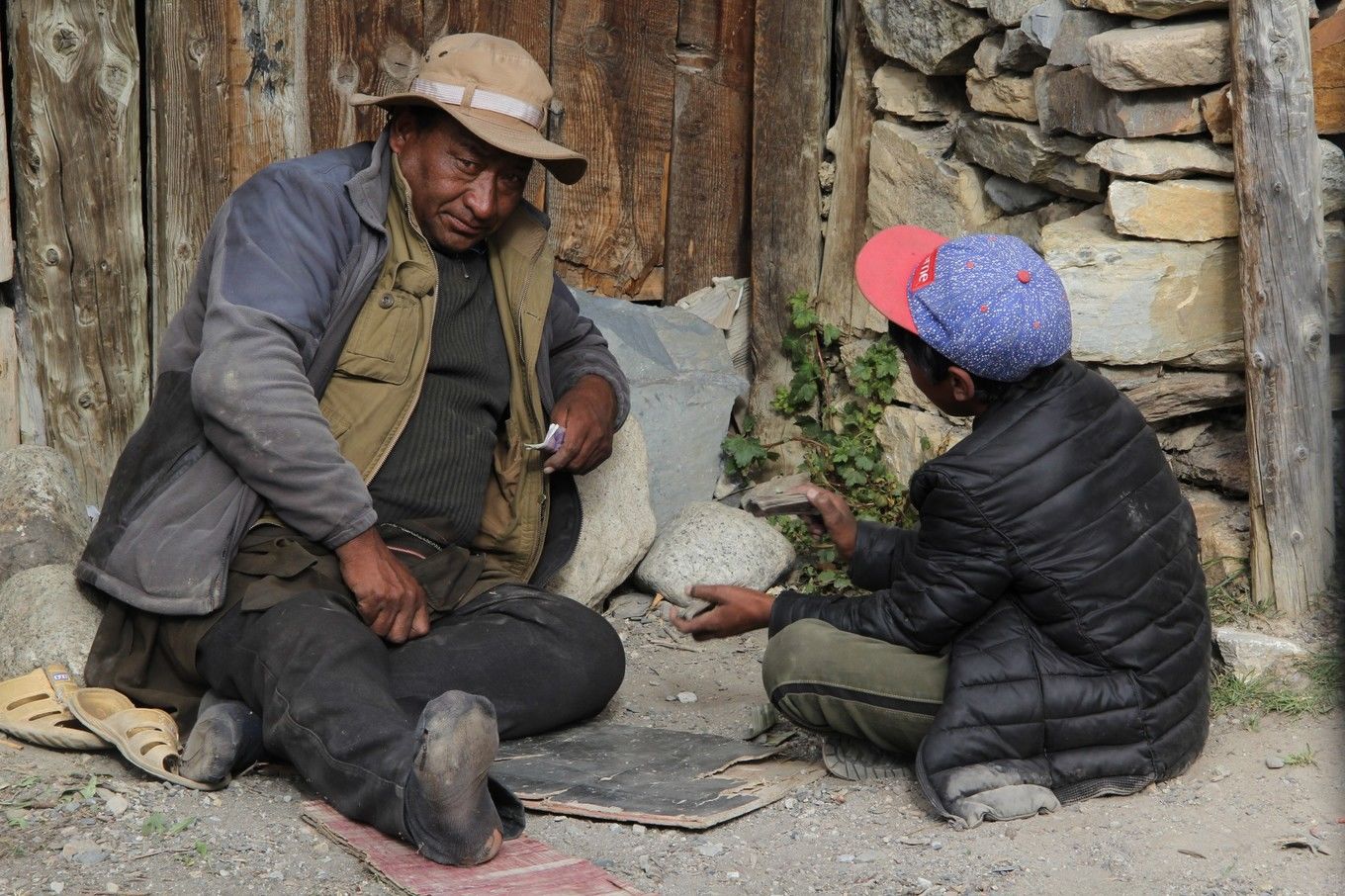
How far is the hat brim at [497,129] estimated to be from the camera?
10.8ft

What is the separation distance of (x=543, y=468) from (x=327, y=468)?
754 millimetres

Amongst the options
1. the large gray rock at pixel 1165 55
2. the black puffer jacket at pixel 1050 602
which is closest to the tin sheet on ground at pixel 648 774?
the black puffer jacket at pixel 1050 602

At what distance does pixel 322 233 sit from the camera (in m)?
3.27

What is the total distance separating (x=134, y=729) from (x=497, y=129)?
1.58 meters

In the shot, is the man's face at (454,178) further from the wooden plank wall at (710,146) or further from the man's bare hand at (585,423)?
the wooden plank wall at (710,146)

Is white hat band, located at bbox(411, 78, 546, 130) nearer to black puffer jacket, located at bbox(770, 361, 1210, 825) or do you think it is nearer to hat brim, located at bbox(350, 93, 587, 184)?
hat brim, located at bbox(350, 93, 587, 184)

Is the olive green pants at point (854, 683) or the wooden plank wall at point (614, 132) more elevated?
the wooden plank wall at point (614, 132)

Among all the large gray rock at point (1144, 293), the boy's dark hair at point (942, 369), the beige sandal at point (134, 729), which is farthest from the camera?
the large gray rock at point (1144, 293)

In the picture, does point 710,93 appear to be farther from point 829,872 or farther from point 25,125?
point 829,872

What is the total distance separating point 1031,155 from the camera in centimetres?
400

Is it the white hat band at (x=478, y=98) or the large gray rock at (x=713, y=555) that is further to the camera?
the large gray rock at (x=713, y=555)

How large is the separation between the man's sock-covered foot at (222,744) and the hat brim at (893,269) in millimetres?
1609

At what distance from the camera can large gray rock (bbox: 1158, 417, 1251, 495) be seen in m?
3.81

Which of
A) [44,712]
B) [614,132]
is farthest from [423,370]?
[614,132]
